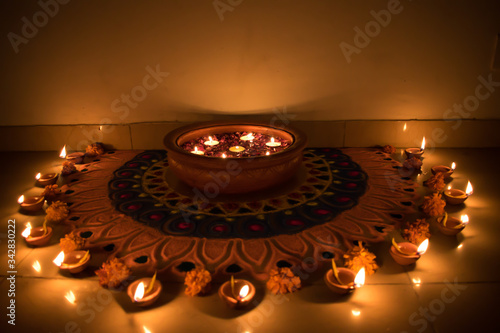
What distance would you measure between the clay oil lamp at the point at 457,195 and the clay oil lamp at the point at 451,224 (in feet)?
0.69

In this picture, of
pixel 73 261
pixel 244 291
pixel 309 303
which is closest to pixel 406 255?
pixel 309 303

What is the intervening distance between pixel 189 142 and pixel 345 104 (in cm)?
142

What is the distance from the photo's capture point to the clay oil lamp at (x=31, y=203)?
6.90ft

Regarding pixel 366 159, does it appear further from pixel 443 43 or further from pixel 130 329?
pixel 130 329

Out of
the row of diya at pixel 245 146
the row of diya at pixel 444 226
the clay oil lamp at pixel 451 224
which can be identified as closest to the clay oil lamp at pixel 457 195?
the row of diya at pixel 444 226

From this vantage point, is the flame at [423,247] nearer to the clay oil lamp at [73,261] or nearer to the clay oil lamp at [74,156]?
the clay oil lamp at [73,261]

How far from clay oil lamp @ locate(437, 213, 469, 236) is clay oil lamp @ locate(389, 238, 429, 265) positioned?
287 mm

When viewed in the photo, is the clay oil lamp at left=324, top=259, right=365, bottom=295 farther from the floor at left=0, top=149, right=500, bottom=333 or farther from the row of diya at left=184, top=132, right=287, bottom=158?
the row of diya at left=184, top=132, right=287, bottom=158

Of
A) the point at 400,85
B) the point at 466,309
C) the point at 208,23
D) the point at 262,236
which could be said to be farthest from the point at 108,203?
the point at 400,85

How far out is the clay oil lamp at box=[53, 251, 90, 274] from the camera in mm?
1545

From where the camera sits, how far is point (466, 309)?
1343mm

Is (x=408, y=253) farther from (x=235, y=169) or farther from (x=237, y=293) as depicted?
(x=235, y=169)

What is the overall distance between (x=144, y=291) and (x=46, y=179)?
1.56 metres

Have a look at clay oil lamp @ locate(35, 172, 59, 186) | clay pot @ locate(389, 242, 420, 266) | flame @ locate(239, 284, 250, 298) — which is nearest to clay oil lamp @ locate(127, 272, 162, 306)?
flame @ locate(239, 284, 250, 298)
